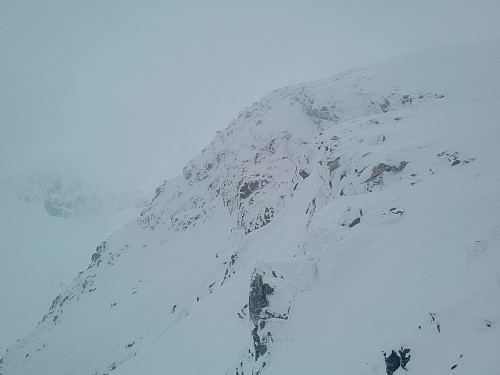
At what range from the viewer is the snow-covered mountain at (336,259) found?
1187cm

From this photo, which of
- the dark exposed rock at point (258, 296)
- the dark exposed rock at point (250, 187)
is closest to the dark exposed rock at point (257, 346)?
the dark exposed rock at point (258, 296)

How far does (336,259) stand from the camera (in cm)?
1770

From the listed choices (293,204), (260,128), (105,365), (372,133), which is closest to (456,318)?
(372,133)

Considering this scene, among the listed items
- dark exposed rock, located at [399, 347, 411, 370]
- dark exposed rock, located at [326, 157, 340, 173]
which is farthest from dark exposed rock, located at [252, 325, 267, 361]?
dark exposed rock, located at [326, 157, 340, 173]

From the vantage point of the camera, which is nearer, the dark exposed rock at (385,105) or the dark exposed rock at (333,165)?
the dark exposed rock at (333,165)

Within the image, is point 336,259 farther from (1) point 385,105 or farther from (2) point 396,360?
(1) point 385,105

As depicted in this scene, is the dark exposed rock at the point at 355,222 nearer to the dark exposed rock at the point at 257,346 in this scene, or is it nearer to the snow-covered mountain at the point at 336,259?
the snow-covered mountain at the point at 336,259

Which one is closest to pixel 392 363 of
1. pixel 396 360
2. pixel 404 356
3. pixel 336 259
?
pixel 396 360

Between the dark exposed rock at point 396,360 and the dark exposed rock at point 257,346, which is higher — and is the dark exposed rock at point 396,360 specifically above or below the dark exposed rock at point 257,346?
above

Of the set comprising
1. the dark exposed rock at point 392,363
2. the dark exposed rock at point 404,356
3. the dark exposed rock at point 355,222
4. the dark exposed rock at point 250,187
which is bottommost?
the dark exposed rock at point 250,187

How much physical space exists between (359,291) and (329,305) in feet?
5.92

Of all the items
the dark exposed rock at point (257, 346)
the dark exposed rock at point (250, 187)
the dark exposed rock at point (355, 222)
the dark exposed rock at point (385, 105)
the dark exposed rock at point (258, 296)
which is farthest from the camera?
the dark exposed rock at point (385, 105)

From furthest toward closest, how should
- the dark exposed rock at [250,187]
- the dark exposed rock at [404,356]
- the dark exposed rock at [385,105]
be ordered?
the dark exposed rock at [385,105], the dark exposed rock at [250,187], the dark exposed rock at [404,356]

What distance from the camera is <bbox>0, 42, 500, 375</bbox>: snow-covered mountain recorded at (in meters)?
11.9
